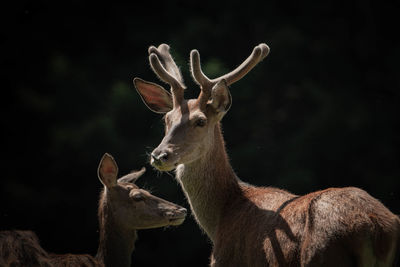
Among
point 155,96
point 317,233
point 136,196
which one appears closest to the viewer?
point 317,233

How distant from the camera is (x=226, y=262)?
14.4ft

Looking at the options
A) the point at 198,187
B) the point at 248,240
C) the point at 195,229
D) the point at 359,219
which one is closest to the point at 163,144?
the point at 198,187

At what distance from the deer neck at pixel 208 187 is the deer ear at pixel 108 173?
0.97 m

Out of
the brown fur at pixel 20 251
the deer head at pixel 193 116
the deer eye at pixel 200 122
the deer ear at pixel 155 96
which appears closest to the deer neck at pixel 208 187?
the deer head at pixel 193 116

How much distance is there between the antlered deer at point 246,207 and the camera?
3480 millimetres

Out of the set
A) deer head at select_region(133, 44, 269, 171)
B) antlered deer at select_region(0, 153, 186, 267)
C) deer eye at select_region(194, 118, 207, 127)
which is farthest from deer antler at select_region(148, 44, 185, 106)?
antlered deer at select_region(0, 153, 186, 267)

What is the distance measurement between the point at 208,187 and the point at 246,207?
0.43 m

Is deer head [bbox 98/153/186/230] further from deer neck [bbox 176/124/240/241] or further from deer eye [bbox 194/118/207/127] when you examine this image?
deer eye [bbox 194/118/207/127]

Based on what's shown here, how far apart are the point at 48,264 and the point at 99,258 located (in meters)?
0.89

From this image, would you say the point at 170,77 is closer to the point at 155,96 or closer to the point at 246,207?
the point at 155,96

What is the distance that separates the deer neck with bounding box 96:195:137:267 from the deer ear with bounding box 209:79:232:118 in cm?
170

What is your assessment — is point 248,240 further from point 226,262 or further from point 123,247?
point 123,247

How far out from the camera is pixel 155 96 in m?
5.61


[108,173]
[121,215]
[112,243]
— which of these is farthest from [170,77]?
[112,243]
